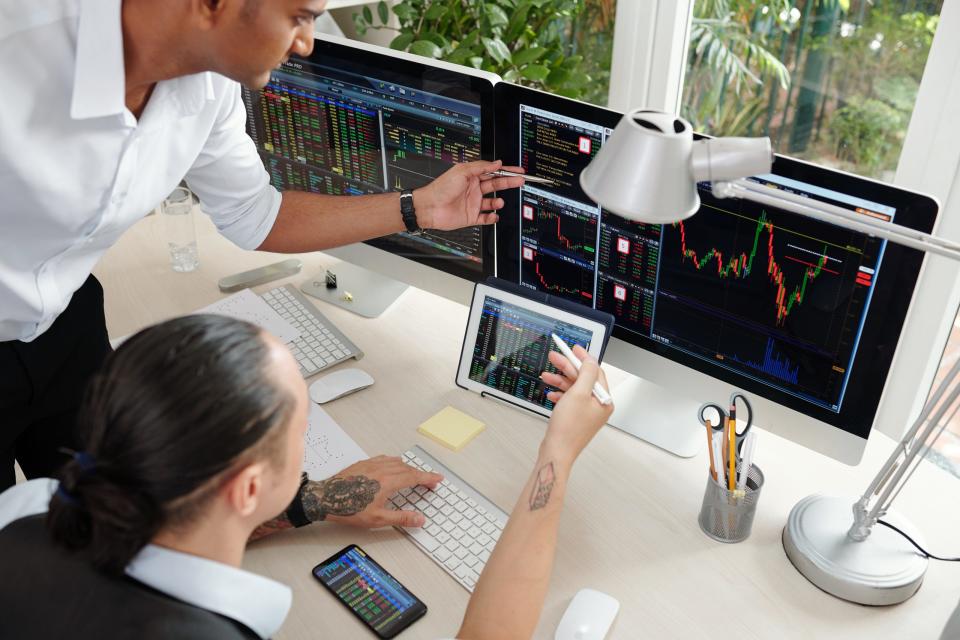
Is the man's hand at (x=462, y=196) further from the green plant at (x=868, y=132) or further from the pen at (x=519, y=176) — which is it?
the green plant at (x=868, y=132)

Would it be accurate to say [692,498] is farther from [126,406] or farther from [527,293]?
[126,406]

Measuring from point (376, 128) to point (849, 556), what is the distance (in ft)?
3.22

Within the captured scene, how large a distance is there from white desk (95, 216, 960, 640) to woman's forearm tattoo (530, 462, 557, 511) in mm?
136

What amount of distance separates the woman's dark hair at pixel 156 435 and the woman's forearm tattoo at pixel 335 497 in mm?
392

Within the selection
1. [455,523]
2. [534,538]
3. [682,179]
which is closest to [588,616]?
[534,538]

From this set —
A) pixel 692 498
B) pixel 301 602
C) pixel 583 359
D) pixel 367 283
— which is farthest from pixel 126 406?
pixel 367 283

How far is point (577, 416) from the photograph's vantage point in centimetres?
117

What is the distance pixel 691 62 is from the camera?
2387mm

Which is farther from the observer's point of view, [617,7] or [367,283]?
[617,7]

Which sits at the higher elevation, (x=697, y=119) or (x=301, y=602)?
(x=697, y=119)

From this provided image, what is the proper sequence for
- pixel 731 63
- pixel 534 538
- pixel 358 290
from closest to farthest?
pixel 534 538, pixel 358 290, pixel 731 63

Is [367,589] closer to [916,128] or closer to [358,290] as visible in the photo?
[358,290]

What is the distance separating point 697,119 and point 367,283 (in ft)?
3.85

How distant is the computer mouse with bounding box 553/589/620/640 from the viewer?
109cm
